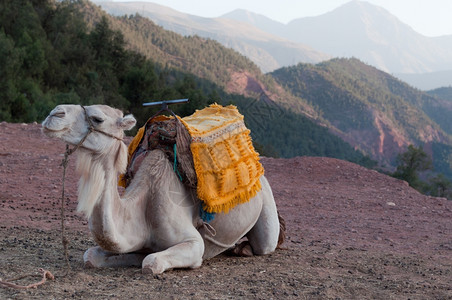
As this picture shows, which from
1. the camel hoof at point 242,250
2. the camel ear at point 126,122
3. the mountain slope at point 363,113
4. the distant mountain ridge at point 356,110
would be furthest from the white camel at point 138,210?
the mountain slope at point 363,113

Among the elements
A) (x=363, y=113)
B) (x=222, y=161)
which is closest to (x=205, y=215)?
(x=222, y=161)

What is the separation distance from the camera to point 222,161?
5.55 metres

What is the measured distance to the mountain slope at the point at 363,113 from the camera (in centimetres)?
10044

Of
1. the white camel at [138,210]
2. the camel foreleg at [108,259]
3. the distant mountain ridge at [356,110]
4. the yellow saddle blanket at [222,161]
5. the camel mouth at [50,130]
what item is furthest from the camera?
the distant mountain ridge at [356,110]

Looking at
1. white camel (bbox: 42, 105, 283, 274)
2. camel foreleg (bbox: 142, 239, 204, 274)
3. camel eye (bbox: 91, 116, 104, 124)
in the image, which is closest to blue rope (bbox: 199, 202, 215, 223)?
white camel (bbox: 42, 105, 283, 274)

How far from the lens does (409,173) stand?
29172 mm

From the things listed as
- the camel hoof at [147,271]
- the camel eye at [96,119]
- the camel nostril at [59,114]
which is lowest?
the camel hoof at [147,271]

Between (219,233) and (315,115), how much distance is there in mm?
87710

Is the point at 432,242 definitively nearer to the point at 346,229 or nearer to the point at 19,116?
the point at 346,229

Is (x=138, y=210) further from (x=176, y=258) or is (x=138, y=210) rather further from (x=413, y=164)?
(x=413, y=164)

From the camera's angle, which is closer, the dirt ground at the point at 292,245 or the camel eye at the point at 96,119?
the camel eye at the point at 96,119

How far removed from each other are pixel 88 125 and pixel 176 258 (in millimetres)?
1360

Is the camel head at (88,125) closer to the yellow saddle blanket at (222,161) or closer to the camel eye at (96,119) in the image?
the camel eye at (96,119)

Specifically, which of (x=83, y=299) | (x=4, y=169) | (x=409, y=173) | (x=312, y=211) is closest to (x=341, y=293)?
(x=83, y=299)
